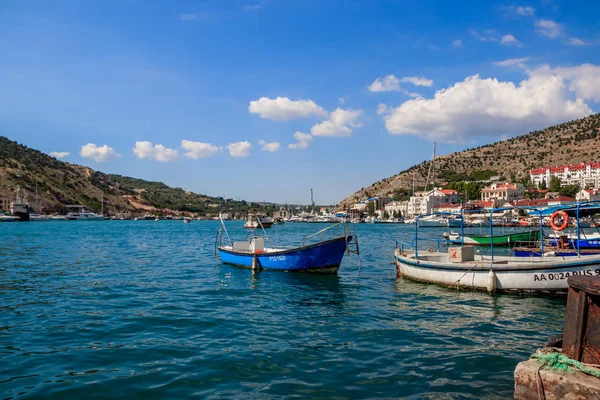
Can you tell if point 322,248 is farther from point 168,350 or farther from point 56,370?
point 56,370

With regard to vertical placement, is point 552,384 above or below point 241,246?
above

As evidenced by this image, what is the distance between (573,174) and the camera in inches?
6363

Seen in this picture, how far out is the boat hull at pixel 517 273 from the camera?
15633 mm

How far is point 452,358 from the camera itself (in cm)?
952

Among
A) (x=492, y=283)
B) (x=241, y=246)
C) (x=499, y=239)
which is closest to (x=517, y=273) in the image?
(x=492, y=283)

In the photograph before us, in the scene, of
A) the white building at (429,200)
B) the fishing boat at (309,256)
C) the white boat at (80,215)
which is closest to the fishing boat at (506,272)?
the fishing boat at (309,256)

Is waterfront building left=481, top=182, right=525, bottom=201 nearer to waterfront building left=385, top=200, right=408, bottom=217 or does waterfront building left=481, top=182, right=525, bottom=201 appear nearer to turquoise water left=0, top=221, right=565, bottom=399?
waterfront building left=385, top=200, right=408, bottom=217

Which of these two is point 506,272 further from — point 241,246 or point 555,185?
point 555,185

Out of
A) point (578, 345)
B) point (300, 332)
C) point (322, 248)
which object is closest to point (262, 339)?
point (300, 332)

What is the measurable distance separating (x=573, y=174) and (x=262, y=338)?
18273 centimetres

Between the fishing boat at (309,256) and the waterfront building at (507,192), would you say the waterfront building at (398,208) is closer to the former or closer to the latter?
the waterfront building at (507,192)

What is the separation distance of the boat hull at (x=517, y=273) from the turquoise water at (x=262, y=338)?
551 millimetres

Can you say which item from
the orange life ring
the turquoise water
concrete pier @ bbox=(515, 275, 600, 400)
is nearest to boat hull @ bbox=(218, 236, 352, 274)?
the turquoise water

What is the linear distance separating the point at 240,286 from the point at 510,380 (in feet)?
44.2
